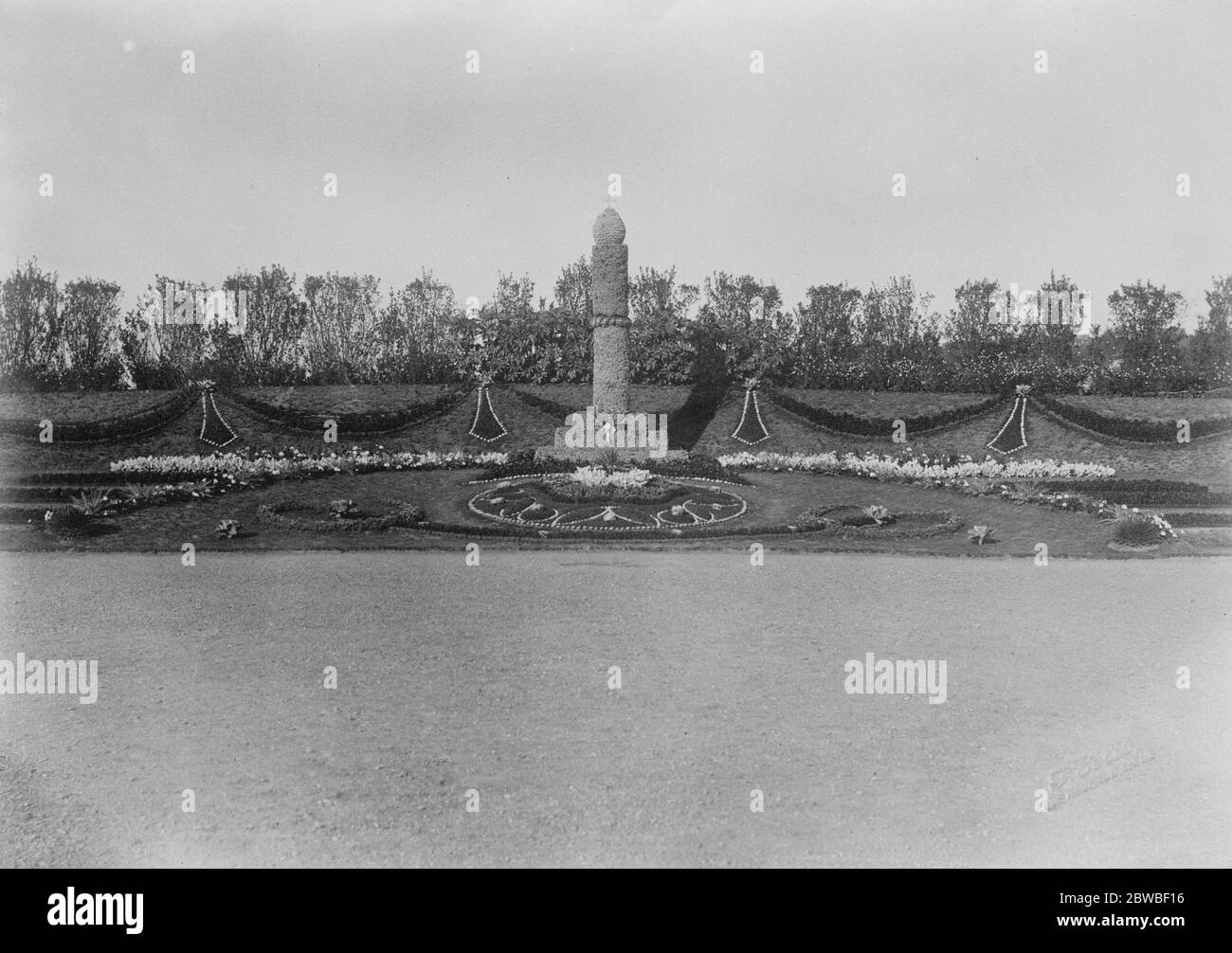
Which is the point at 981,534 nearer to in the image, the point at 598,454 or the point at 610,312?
the point at 598,454

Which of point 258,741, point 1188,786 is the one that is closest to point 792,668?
point 1188,786

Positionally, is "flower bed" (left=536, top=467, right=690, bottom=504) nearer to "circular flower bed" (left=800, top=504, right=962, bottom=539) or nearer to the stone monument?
the stone monument

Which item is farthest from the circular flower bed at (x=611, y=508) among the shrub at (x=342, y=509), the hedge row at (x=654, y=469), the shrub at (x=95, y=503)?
the shrub at (x=95, y=503)

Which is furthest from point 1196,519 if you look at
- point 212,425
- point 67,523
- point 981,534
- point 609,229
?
point 212,425

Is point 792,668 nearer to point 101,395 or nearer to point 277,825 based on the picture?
point 277,825

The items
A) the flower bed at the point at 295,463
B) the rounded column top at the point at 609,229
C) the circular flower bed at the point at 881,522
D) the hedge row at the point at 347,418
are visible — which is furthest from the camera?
the hedge row at the point at 347,418

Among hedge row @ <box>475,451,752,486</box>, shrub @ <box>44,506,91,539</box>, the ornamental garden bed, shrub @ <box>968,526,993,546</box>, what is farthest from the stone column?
shrub @ <box>44,506,91,539</box>

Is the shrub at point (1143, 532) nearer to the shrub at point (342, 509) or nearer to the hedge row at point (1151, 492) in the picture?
the hedge row at point (1151, 492)
